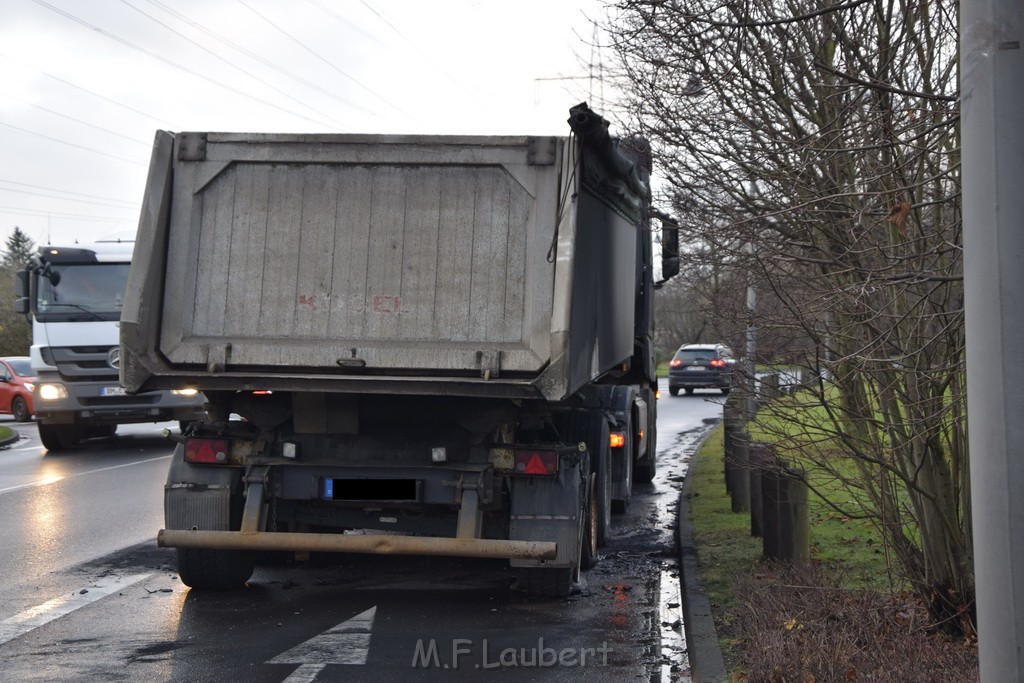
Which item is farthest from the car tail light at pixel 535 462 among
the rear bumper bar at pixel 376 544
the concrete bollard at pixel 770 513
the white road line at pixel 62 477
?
the white road line at pixel 62 477

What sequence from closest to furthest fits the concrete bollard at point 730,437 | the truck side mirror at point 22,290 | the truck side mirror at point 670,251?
1. the concrete bollard at point 730,437
2. the truck side mirror at point 670,251
3. the truck side mirror at point 22,290

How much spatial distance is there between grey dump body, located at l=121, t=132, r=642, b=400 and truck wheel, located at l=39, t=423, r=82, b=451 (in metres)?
13.4

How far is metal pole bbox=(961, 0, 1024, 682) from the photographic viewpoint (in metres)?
3.24

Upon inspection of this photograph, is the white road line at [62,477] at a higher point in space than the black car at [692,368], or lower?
lower

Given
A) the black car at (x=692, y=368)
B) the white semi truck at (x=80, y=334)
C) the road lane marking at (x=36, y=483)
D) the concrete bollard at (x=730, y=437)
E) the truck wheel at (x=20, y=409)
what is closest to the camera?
the concrete bollard at (x=730, y=437)

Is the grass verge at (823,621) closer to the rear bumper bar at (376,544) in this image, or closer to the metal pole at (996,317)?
the rear bumper bar at (376,544)

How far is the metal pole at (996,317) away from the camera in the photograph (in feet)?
10.6

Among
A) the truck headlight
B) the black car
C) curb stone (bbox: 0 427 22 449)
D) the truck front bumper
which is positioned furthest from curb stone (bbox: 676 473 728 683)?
the black car

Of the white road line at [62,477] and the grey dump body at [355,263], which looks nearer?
the grey dump body at [355,263]

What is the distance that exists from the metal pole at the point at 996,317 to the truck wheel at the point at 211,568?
5543 millimetres

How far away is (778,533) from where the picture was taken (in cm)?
764

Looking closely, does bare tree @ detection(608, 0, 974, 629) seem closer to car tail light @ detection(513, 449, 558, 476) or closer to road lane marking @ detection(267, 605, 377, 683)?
car tail light @ detection(513, 449, 558, 476)

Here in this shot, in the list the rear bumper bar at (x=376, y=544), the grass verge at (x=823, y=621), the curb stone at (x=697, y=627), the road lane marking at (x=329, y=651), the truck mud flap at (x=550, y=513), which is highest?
the truck mud flap at (x=550, y=513)

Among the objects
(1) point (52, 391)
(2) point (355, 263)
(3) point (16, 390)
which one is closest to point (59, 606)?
(2) point (355, 263)
